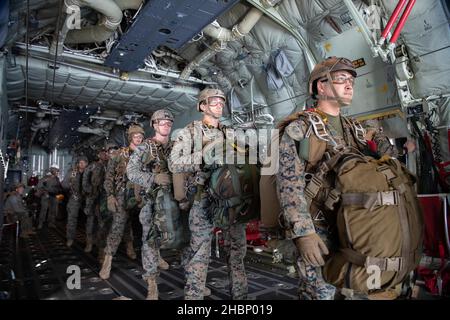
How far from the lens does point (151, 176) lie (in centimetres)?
296

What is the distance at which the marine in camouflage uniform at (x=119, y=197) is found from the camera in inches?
144

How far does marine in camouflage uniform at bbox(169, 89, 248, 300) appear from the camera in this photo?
2.30 metres

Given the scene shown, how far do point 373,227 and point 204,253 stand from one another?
1327 mm

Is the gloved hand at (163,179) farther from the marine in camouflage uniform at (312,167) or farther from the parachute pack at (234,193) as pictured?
the marine in camouflage uniform at (312,167)

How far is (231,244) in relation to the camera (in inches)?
102

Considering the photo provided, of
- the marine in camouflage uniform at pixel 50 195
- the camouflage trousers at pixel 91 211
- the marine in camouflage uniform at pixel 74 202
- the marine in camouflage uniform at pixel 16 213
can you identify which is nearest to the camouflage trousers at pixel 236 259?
the camouflage trousers at pixel 91 211

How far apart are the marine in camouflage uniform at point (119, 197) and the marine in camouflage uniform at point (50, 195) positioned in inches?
216

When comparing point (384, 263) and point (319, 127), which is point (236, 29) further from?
point (384, 263)

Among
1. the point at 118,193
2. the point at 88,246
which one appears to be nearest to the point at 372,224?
the point at 118,193

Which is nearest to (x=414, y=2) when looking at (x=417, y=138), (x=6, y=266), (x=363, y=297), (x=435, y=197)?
(x=417, y=138)

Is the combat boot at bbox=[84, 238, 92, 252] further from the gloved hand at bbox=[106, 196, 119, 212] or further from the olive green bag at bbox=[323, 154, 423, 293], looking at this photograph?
the olive green bag at bbox=[323, 154, 423, 293]

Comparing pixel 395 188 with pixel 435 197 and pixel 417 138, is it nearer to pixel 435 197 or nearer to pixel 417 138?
pixel 435 197
